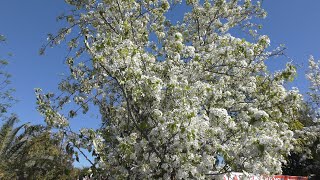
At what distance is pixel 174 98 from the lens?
781cm

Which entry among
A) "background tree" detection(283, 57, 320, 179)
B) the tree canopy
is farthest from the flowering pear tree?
"background tree" detection(283, 57, 320, 179)

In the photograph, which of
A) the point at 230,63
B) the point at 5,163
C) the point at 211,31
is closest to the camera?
the point at 230,63

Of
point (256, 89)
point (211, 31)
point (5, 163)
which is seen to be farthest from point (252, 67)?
point (5, 163)

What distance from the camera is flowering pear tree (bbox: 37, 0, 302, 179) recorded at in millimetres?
7141

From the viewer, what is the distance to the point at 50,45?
36.6 ft

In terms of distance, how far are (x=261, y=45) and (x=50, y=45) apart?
19.1ft

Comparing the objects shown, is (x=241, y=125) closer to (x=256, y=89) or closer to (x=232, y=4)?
(x=256, y=89)

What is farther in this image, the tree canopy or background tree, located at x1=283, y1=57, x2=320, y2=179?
background tree, located at x1=283, y1=57, x2=320, y2=179

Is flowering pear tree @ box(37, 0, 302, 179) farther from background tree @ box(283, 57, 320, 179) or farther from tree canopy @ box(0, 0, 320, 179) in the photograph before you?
background tree @ box(283, 57, 320, 179)

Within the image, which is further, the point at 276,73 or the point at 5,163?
the point at 5,163

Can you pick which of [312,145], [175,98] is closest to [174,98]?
[175,98]

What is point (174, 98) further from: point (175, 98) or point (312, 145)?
point (312, 145)

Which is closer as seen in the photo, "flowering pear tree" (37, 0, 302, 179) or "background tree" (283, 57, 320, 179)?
"flowering pear tree" (37, 0, 302, 179)

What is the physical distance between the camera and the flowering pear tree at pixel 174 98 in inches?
281
